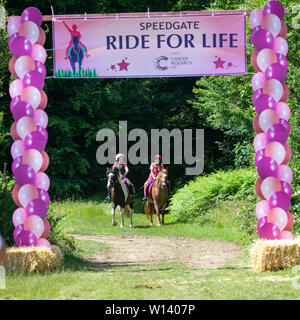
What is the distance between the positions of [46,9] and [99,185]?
352 inches

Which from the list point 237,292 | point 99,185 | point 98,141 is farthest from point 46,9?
point 237,292

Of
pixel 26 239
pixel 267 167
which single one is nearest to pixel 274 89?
pixel 267 167

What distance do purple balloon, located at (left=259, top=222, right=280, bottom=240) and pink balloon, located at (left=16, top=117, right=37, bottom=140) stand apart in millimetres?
4279

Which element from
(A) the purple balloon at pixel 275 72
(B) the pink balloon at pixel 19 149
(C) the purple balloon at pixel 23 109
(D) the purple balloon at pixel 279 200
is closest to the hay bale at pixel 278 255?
(D) the purple balloon at pixel 279 200

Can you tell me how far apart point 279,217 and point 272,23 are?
3316 millimetres

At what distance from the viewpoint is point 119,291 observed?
349 inches

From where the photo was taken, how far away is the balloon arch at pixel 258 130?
10.6 meters

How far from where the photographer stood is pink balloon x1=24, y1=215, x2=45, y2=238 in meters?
10.7

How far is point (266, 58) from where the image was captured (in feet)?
35.6

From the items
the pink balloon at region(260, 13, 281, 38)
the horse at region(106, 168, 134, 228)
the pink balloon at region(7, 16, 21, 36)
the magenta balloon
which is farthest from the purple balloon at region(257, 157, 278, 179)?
the horse at region(106, 168, 134, 228)

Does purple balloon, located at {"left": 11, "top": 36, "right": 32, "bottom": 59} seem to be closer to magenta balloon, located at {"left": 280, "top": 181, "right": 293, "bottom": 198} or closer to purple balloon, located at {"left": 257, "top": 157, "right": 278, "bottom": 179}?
purple balloon, located at {"left": 257, "top": 157, "right": 278, "bottom": 179}

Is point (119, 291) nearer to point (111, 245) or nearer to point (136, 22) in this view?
point (136, 22)

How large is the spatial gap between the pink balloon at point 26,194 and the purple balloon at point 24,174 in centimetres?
9

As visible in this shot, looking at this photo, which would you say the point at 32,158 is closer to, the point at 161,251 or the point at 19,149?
the point at 19,149
